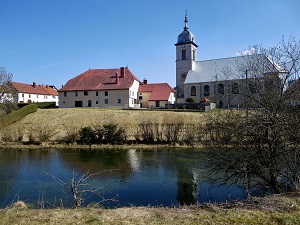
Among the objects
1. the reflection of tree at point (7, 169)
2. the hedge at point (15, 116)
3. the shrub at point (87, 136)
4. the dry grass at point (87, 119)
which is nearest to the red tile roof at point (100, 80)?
the dry grass at point (87, 119)

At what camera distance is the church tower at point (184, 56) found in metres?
65.7

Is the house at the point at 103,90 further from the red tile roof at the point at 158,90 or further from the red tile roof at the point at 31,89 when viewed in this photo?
the red tile roof at the point at 31,89

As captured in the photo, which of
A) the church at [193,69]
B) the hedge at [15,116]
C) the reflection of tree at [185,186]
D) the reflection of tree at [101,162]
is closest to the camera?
the reflection of tree at [185,186]

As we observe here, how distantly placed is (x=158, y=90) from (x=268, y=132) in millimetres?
46649

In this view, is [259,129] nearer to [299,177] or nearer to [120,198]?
[299,177]

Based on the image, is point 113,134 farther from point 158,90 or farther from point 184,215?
point 158,90

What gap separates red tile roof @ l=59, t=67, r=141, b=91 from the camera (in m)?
52.6

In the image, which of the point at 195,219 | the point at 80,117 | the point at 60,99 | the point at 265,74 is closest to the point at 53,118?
the point at 80,117

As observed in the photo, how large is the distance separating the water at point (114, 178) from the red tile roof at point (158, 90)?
3249cm

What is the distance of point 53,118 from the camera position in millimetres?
35219

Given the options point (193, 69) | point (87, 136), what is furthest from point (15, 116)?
point (193, 69)

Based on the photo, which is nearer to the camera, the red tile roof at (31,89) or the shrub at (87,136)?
the shrub at (87,136)

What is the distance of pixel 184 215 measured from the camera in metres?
6.22

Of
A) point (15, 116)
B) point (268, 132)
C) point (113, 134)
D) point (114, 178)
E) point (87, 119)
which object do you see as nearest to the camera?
point (268, 132)
